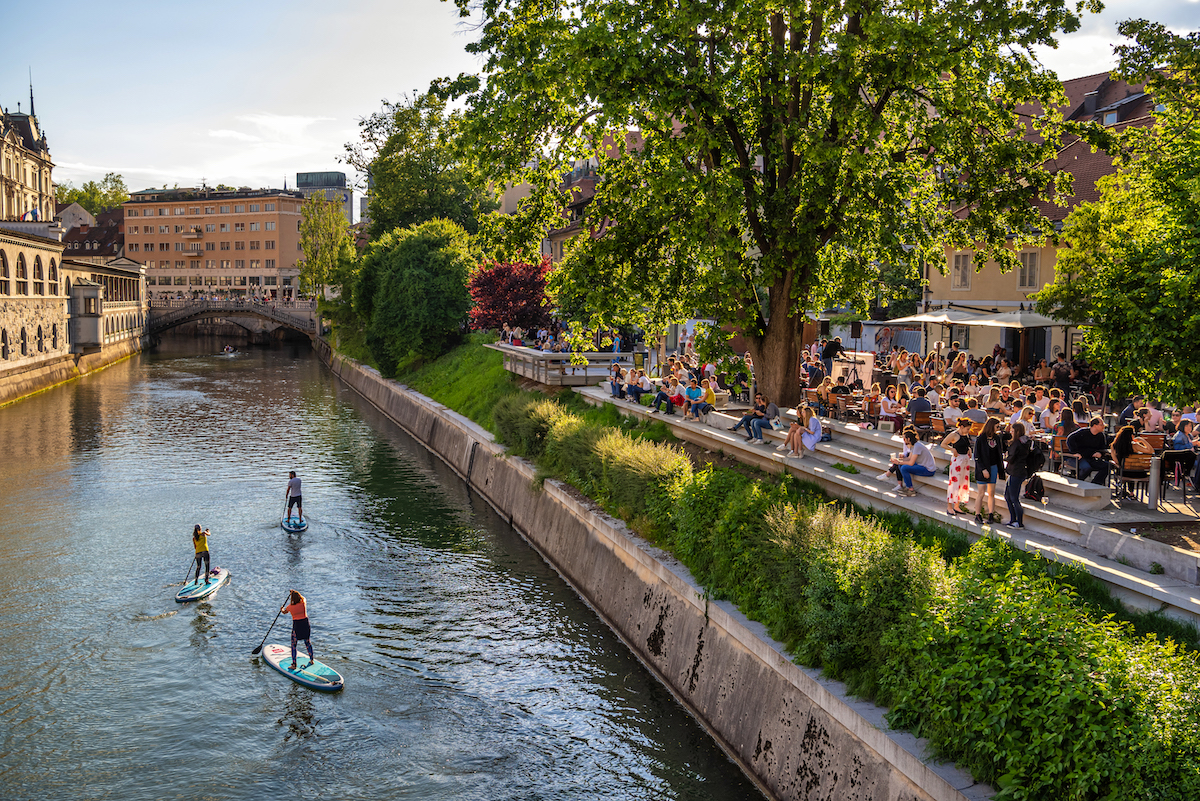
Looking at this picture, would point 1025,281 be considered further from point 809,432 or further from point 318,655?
point 318,655

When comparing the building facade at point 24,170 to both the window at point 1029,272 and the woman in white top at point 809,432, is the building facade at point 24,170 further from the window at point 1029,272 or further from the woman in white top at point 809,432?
the woman in white top at point 809,432

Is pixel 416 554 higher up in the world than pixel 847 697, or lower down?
lower down

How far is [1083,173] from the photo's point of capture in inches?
1342

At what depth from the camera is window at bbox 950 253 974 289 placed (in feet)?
119

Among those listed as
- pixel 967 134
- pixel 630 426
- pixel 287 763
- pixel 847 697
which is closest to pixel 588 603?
pixel 630 426

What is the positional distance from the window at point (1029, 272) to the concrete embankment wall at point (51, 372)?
49244 mm

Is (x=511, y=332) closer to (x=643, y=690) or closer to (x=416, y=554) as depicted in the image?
(x=416, y=554)

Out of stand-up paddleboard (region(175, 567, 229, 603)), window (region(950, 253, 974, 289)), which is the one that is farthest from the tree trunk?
window (region(950, 253, 974, 289))

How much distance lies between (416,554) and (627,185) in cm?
1123

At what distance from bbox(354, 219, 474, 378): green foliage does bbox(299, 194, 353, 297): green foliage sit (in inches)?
1575

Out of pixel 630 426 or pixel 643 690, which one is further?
pixel 630 426

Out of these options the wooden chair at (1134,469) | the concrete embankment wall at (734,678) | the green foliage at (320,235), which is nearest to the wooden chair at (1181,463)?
the wooden chair at (1134,469)

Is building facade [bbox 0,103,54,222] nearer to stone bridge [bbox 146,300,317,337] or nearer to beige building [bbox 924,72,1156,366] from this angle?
stone bridge [bbox 146,300,317,337]

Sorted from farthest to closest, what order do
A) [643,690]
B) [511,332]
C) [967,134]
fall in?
[511,332]
[967,134]
[643,690]
